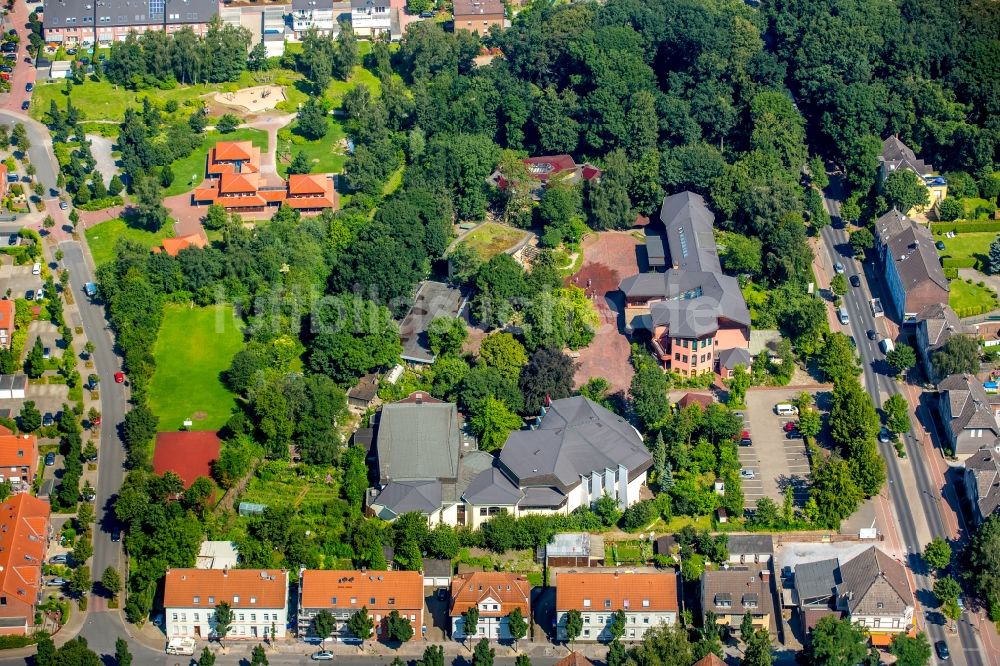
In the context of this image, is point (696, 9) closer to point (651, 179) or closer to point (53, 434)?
point (651, 179)

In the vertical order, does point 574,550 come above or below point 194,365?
below

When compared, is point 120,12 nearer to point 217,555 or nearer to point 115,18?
point 115,18

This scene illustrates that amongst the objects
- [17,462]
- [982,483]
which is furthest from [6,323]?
[982,483]

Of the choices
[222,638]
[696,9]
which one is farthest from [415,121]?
[222,638]

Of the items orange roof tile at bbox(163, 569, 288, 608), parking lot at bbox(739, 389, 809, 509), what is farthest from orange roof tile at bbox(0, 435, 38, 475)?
parking lot at bbox(739, 389, 809, 509)

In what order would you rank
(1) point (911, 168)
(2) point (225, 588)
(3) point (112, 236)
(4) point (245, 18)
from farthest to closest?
(4) point (245, 18) < (1) point (911, 168) < (3) point (112, 236) < (2) point (225, 588)

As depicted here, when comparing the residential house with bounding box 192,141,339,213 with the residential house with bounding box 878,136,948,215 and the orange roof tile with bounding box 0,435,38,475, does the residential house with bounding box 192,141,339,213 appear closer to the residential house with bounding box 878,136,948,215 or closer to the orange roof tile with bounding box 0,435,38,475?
the orange roof tile with bounding box 0,435,38,475
